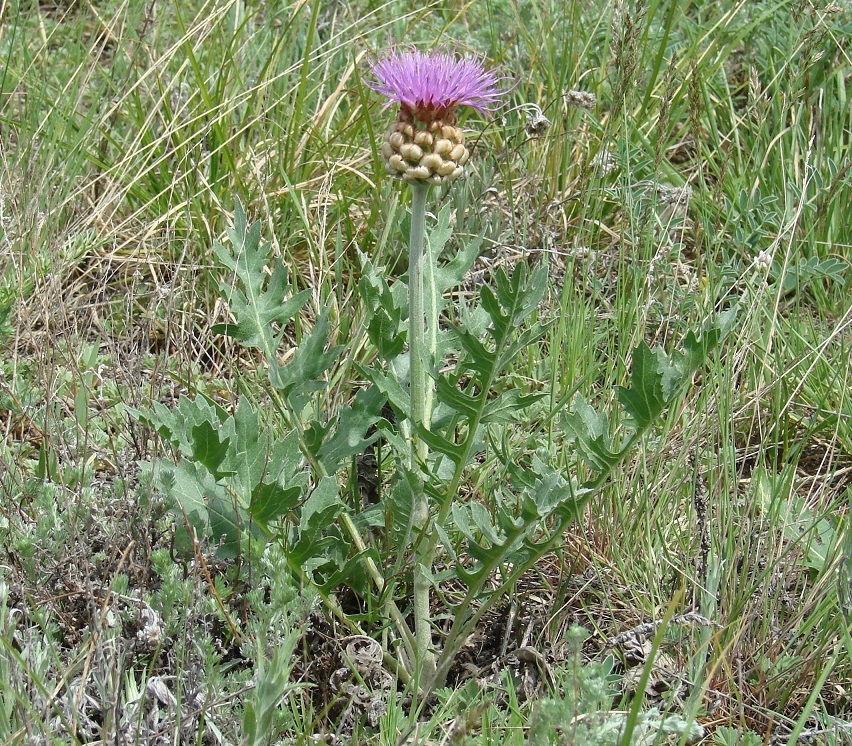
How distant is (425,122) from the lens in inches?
69.1

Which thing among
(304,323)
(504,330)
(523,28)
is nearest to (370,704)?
(504,330)

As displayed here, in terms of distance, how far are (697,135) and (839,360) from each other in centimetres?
78

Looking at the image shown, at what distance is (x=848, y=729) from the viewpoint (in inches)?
66.4

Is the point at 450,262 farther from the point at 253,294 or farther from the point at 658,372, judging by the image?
the point at 658,372

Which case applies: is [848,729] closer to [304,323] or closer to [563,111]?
[304,323]

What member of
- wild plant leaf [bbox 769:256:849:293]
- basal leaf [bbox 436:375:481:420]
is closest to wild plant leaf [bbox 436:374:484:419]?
basal leaf [bbox 436:375:481:420]

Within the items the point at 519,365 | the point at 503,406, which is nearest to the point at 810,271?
the point at 519,365

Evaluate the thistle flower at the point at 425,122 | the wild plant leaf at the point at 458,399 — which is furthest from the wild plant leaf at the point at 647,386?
the thistle flower at the point at 425,122

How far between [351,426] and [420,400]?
189 mm

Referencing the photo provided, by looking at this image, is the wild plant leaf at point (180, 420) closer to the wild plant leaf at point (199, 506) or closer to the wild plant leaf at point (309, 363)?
the wild plant leaf at point (199, 506)

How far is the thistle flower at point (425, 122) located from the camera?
173 centimetres

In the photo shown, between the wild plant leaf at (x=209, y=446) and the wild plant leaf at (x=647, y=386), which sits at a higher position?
the wild plant leaf at (x=647, y=386)

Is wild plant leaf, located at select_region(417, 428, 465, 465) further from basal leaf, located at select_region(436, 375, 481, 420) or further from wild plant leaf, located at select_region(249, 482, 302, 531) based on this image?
wild plant leaf, located at select_region(249, 482, 302, 531)

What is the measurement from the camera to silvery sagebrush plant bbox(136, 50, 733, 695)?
69.4 inches
